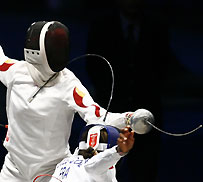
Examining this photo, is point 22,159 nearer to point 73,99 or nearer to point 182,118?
point 73,99

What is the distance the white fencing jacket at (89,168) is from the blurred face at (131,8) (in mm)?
644

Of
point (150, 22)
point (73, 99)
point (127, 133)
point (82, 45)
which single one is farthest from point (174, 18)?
point (127, 133)

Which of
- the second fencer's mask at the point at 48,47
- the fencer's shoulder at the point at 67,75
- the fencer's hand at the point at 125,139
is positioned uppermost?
the second fencer's mask at the point at 48,47

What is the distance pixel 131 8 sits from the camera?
2516mm

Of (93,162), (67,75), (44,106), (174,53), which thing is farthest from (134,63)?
(93,162)

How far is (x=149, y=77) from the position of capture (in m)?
2.61

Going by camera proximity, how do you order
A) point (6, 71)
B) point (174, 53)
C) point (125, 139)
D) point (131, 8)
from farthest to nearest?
point (174, 53), point (131, 8), point (6, 71), point (125, 139)

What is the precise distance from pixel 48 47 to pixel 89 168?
44cm

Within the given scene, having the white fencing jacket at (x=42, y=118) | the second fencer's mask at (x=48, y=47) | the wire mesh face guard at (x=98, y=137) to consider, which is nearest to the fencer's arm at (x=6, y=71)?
the white fencing jacket at (x=42, y=118)

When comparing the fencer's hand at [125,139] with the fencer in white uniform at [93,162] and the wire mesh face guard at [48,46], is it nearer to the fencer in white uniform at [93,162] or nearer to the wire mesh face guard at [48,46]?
the fencer in white uniform at [93,162]

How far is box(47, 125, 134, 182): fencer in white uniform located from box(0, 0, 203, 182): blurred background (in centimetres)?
52

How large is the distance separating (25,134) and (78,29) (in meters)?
0.72

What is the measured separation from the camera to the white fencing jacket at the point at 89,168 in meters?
2.00

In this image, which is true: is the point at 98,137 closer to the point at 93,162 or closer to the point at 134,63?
the point at 93,162
